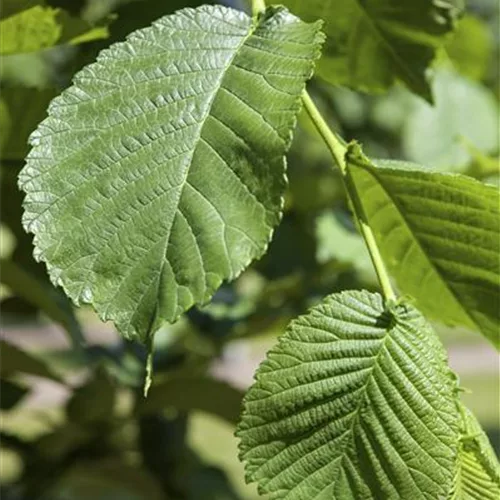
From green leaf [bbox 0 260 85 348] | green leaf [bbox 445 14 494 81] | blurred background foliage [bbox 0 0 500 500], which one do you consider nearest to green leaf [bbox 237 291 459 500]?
blurred background foliage [bbox 0 0 500 500]

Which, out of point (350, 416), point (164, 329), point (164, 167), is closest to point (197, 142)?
point (164, 167)

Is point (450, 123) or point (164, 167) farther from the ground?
point (450, 123)

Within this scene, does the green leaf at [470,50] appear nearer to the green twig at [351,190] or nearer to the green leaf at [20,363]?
the green leaf at [20,363]

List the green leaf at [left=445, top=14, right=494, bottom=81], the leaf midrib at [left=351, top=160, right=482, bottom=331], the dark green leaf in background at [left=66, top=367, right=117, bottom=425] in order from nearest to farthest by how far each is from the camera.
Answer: the leaf midrib at [left=351, top=160, right=482, bottom=331] → the dark green leaf in background at [left=66, top=367, right=117, bottom=425] → the green leaf at [left=445, top=14, right=494, bottom=81]

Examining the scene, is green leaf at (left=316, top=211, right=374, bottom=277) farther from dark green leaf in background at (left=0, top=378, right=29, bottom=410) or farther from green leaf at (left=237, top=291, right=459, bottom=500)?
green leaf at (left=237, top=291, right=459, bottom=500)

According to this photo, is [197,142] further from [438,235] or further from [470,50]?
[470,50]

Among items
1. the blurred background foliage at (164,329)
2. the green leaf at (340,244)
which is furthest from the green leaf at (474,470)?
the green leaf at (340,244)

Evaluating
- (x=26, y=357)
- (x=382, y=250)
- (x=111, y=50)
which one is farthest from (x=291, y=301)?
(x=111, y=50)
